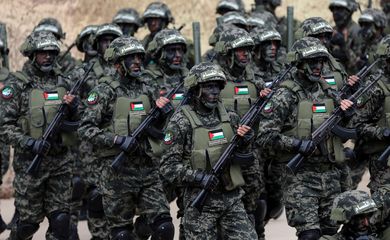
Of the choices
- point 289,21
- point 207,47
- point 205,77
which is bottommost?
point 207,47

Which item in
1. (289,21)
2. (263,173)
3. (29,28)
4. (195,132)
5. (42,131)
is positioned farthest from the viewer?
(29,28)

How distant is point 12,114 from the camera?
13609 millimetres

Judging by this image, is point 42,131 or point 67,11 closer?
point 42,131

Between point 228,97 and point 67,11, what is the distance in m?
5.84

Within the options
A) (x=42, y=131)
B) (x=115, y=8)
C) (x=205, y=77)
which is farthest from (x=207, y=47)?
(x=205, y=77)

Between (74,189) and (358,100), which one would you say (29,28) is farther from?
(358,100)

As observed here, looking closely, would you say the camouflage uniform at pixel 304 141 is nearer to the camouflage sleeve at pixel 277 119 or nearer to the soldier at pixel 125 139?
the camouflage sleeve at pixel 277 119

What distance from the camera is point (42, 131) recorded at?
1373cm

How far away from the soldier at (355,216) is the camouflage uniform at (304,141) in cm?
171

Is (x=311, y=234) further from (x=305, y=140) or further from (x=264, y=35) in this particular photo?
(x=264, y=35)

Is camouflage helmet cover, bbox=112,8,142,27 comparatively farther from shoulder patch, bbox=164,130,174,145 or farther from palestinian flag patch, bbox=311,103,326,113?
shoulder patch, bbox=164,130,174,145

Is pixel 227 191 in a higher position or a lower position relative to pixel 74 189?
higher

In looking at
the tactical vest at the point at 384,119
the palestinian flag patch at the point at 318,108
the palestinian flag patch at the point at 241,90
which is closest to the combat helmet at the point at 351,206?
the palestinian flag patch at the point at 318,108

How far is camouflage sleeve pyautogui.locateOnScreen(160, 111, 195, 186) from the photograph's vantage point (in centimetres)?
1152
